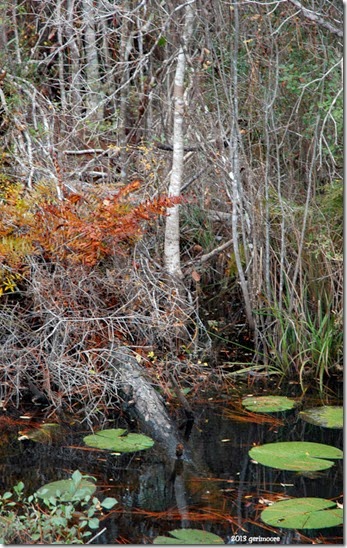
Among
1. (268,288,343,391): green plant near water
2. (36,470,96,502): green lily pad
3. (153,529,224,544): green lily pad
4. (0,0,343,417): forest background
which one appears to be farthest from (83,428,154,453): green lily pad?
(268,288,343,391): green plant near water

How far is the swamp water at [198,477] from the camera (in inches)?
141

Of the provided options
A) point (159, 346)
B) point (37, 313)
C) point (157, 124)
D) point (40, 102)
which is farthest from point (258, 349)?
point (40, 102)

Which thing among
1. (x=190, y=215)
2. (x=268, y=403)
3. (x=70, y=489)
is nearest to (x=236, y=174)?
(x=190, y=215)

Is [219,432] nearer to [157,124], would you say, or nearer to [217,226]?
[217,226]

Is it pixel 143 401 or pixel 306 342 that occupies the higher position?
pixel 306 342

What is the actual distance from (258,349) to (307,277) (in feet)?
2.34

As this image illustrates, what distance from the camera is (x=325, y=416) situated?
497cm

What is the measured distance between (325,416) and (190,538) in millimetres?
1850

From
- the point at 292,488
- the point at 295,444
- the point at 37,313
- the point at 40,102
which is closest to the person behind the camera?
the point at 292,488

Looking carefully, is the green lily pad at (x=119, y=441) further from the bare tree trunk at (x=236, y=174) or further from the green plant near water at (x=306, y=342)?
the bare tree trunk at (x=236, y=174)

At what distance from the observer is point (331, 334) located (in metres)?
5.59

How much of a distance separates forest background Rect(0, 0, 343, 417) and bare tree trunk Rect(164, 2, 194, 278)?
11 mm

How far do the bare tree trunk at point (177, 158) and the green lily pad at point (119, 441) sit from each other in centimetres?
164

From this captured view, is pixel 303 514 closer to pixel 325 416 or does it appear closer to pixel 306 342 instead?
pixel 325 416
